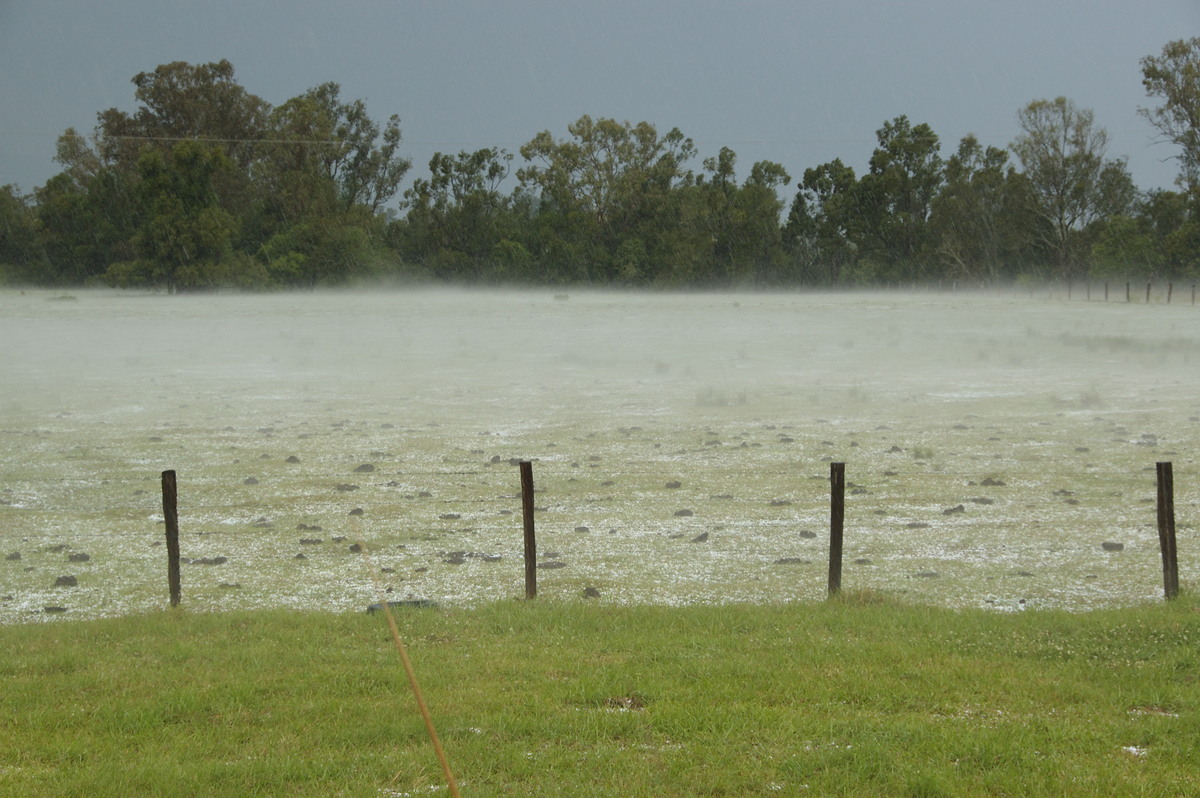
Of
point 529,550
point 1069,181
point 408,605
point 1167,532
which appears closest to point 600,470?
point 529,550

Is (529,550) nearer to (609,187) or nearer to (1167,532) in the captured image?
(1167,532)

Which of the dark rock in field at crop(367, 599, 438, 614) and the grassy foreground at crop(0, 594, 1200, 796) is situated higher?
the grassy foreground at crop(0, 594, 1200, 796)

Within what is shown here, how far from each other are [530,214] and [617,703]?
98243 millimetres

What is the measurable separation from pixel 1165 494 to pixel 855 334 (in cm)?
3944

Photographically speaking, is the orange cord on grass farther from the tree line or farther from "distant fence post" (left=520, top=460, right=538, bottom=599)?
the tree line

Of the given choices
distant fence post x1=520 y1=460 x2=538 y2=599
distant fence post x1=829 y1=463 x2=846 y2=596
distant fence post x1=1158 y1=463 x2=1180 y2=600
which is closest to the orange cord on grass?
distant fence post x1=520 y1=460 x2=538 y2=599

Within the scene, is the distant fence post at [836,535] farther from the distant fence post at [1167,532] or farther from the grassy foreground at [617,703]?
the distant fence post at [1167,532]

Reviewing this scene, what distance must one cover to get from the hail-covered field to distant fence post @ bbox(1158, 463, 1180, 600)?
41 centimetres

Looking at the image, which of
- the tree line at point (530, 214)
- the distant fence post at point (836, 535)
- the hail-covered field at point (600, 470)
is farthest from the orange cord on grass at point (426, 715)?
the tree line at point (530, 214)

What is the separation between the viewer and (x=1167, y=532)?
10062 mm

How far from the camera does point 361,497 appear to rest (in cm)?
1587

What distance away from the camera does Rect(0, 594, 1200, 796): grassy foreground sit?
6004 millimetres

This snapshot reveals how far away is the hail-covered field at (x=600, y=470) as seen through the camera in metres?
11.4

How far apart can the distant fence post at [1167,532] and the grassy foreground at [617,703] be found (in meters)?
0.57
